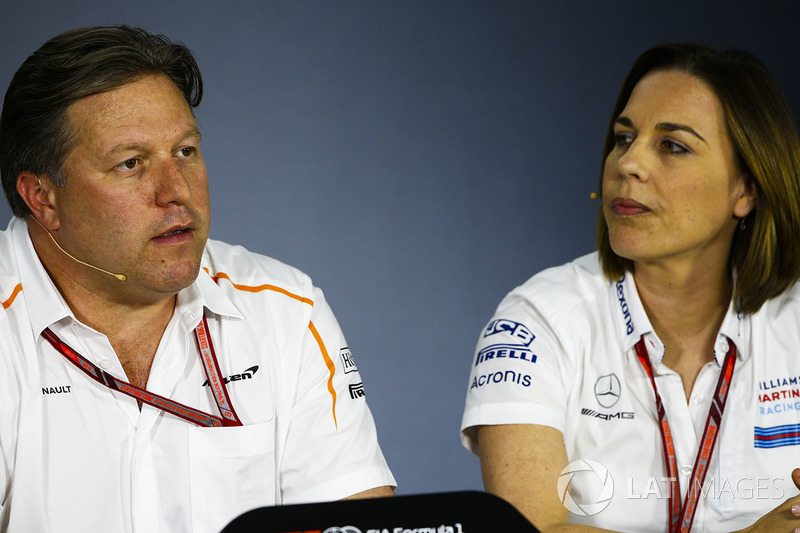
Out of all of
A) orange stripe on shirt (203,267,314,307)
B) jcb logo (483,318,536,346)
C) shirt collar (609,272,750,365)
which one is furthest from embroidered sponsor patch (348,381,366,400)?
shirt collar (609,272,750,365)

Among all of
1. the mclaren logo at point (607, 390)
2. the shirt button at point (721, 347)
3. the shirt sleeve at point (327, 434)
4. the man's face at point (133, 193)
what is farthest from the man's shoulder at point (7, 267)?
the shirt button at point (721, 347)

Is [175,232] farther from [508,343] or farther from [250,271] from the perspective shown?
[508,343]

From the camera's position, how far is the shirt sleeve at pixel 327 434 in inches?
65.3

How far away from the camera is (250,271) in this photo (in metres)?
1.82

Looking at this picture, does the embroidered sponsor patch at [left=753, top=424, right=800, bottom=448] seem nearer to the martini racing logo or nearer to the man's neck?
the martini racing logo

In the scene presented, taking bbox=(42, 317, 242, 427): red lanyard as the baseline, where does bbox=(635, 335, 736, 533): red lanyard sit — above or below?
below

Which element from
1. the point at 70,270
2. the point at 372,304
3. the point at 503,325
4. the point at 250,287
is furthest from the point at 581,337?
the point at 372,304

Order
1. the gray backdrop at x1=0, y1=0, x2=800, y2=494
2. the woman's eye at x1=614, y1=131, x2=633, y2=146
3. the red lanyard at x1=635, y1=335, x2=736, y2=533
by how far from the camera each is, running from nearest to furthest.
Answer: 1. the red lanyard at x1=635, y1=335, x2=736, y2=533
2. the woman's eye at x1=614, y1=131, x2=633, y2=146
3. the gray backdrop at x1=0, y1=0, x2=800, y2=494

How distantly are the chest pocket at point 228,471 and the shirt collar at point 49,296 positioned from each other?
0.73 feet

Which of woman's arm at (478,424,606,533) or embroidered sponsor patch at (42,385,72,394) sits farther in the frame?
woman's arm at (478,424,606,533)

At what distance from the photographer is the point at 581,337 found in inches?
73.7

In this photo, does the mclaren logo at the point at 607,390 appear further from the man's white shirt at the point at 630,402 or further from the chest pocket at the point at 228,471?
the chest pocket at the point at 228,471

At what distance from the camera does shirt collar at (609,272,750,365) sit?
1868 millimetres

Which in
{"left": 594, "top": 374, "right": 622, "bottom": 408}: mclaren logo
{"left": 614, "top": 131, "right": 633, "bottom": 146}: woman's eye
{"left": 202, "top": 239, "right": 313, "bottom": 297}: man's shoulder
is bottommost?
{"left": 594, "top": 374, "right": 622, "bottom": 408}: mclaren logo
